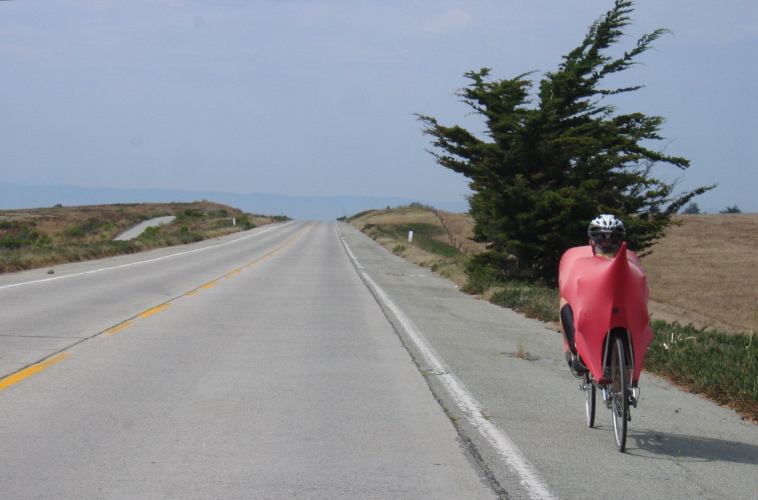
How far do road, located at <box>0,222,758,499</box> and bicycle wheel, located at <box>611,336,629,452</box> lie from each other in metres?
0.18

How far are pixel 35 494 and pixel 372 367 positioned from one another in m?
5.01

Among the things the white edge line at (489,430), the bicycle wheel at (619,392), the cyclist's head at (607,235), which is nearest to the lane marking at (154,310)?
the white edge line at (489,430)

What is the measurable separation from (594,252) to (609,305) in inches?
28.6

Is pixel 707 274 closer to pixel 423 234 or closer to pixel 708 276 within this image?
pixel 708 276

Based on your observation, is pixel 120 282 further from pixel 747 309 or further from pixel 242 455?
pixel 747 309

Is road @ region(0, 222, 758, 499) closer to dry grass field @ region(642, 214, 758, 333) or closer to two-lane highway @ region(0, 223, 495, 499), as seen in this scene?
two-lane highway @ region(0, 223, 495, 499)

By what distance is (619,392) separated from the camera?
19.2 feet

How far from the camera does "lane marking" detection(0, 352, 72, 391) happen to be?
25.4 ft

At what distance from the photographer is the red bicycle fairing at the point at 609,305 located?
19.0 feet

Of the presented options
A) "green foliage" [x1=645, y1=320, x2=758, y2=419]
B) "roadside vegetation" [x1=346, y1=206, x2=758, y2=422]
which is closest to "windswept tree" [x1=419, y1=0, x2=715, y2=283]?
"roadside vegetation" [x1=346, y1=206, x2=758, y2=422]

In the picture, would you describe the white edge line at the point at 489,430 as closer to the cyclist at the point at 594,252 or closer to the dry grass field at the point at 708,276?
the cyclist at the point at 594,252

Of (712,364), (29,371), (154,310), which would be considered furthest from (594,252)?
(154,310)

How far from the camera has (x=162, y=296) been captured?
55.4 ft

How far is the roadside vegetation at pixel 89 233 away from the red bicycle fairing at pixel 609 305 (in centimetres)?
2193
